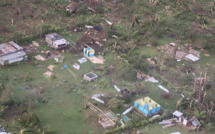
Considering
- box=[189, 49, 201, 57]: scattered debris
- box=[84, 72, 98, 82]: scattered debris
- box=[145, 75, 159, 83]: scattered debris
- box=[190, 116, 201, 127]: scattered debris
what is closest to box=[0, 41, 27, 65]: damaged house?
box=[84, 72, 98, 82]: scattered debris

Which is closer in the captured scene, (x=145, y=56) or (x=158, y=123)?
(x=158, y=123)

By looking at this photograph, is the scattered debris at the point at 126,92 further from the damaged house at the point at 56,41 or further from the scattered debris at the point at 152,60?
the damaged house at the point at 56,41

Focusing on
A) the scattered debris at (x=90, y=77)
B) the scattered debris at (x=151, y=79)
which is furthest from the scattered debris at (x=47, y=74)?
the scattered debris at (x=151, y=79)

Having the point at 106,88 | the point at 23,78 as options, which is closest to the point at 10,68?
the point at 23,78

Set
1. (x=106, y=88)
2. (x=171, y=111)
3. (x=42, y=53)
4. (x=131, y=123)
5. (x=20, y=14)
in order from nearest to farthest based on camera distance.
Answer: (x=131, y=123) < (x=171, y=111) < (x=106, y=88) < (x=42, y=53) < (x=20, y=14)

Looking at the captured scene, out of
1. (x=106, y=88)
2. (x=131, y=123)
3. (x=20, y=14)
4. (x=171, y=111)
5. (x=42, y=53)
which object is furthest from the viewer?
(x=20, y=14)

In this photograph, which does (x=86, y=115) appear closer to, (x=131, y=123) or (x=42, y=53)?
(x=131, y=123)

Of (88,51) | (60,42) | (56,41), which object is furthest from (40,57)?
(88,51)
